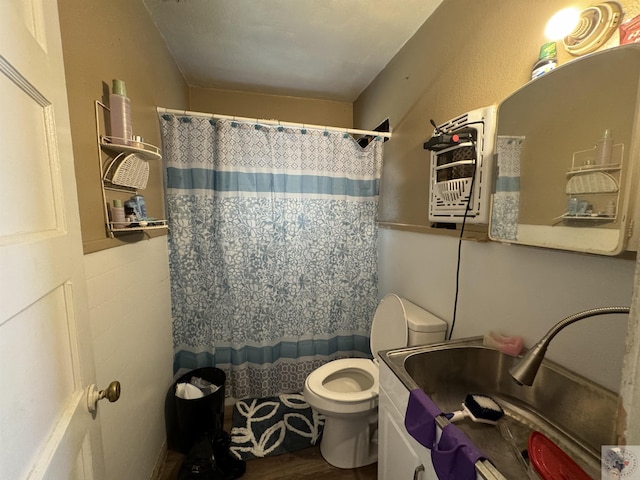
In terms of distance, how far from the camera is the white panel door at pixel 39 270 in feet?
1.31

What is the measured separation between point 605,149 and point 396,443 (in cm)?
112

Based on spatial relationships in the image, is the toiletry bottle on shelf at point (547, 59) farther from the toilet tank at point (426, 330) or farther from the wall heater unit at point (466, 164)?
the toilet tank at point (426, 330)

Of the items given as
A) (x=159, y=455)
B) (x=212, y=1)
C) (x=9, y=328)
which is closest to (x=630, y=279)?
(x=9, y=328)

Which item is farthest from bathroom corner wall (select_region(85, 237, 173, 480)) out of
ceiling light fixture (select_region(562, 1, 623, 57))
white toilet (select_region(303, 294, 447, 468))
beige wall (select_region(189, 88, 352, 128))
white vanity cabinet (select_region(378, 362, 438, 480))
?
ceiling light fixture (select_region(562, 1, 623, 57))

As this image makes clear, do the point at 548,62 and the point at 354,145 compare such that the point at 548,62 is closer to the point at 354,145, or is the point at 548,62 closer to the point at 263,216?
the point at 354,145

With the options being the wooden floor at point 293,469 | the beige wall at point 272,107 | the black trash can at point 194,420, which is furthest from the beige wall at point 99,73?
the wooden floor at point 293,469

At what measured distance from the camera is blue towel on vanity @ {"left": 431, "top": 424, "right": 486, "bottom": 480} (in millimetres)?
611

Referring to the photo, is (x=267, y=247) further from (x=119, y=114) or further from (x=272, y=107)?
(x=272, y=107)

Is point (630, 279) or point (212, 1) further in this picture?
point (212, 1)

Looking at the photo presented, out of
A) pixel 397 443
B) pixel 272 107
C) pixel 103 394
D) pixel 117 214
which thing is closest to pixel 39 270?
pixel 103 394

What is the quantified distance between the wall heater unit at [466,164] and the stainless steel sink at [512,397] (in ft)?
1.78

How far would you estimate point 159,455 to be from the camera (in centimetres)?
147

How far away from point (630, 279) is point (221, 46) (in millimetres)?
2172

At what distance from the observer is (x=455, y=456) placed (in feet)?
2.10
